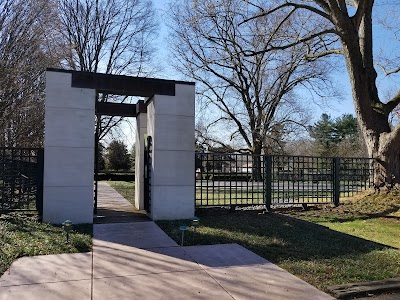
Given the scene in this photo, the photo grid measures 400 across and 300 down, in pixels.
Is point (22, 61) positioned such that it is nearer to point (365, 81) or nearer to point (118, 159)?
point (365, 81)

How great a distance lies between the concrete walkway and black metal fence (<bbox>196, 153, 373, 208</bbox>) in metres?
3.85

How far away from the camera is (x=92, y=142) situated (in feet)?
24.2

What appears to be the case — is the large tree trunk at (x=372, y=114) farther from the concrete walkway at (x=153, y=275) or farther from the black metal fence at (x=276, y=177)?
the concrete walkway at (x=153, y=275)

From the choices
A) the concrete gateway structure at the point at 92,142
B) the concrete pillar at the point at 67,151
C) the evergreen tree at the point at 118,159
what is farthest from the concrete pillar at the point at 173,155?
the evergreen tree at the point at 118,159

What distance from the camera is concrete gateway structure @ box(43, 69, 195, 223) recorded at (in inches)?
279

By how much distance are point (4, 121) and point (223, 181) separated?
345 inches

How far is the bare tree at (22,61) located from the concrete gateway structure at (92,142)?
4.91 metres

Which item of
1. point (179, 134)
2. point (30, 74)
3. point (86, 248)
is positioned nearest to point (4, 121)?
point (30, 74)

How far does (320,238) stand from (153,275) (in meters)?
3.43

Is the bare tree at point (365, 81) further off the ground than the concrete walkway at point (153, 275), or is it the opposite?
the bare tree at point (365, 81)

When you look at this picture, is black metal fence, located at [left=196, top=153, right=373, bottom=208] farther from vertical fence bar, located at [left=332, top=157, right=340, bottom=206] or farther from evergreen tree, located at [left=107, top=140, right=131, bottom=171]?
evergreen tree, located at [left=107, top=140, right=131, bottom=171]

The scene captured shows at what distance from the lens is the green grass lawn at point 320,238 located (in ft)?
14.5

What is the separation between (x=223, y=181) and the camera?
951 centimetres

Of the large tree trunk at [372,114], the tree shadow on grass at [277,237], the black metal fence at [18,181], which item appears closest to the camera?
the tree shadow on grass at [277,237]
